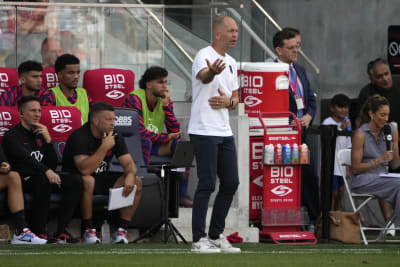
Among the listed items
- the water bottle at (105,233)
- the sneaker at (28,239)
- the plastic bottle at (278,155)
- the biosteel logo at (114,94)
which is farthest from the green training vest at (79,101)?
the plastic bottle at (278,155)

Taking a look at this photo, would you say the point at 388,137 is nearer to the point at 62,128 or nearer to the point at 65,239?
the point at 62,128

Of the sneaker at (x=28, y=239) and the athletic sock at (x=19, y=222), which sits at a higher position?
the athletic sock at (x=19, y=222)

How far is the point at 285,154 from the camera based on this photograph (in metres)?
13.5

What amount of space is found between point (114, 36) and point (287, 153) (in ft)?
10.4

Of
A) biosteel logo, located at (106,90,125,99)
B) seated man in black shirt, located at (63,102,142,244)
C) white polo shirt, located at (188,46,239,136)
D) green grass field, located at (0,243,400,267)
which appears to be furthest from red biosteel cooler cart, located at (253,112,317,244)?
white polo shirt, located at (188,46,239,136)

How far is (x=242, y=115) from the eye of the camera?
45.4ft

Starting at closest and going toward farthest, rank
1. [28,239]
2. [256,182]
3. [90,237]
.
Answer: [28,239], [90,237], [256,182]

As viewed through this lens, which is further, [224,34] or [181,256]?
[224,34]

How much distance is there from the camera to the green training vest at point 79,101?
1393 cm

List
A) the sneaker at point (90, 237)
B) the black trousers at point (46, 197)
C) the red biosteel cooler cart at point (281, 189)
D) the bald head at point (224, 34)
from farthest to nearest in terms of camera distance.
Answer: the red biosteel cooler cart at point (281, 189)
the sneaker at point (90, 237)
the black trousers at point (46, 197)
the bald head at point (224, 34)

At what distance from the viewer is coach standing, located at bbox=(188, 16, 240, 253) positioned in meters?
11.2

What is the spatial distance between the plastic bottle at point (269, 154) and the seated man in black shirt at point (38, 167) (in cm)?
211

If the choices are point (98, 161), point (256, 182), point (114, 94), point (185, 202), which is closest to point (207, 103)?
point (98, 161)

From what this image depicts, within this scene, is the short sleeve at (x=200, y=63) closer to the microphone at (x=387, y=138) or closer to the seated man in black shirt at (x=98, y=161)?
the seated man in black shirt at (x=98, y=161)
